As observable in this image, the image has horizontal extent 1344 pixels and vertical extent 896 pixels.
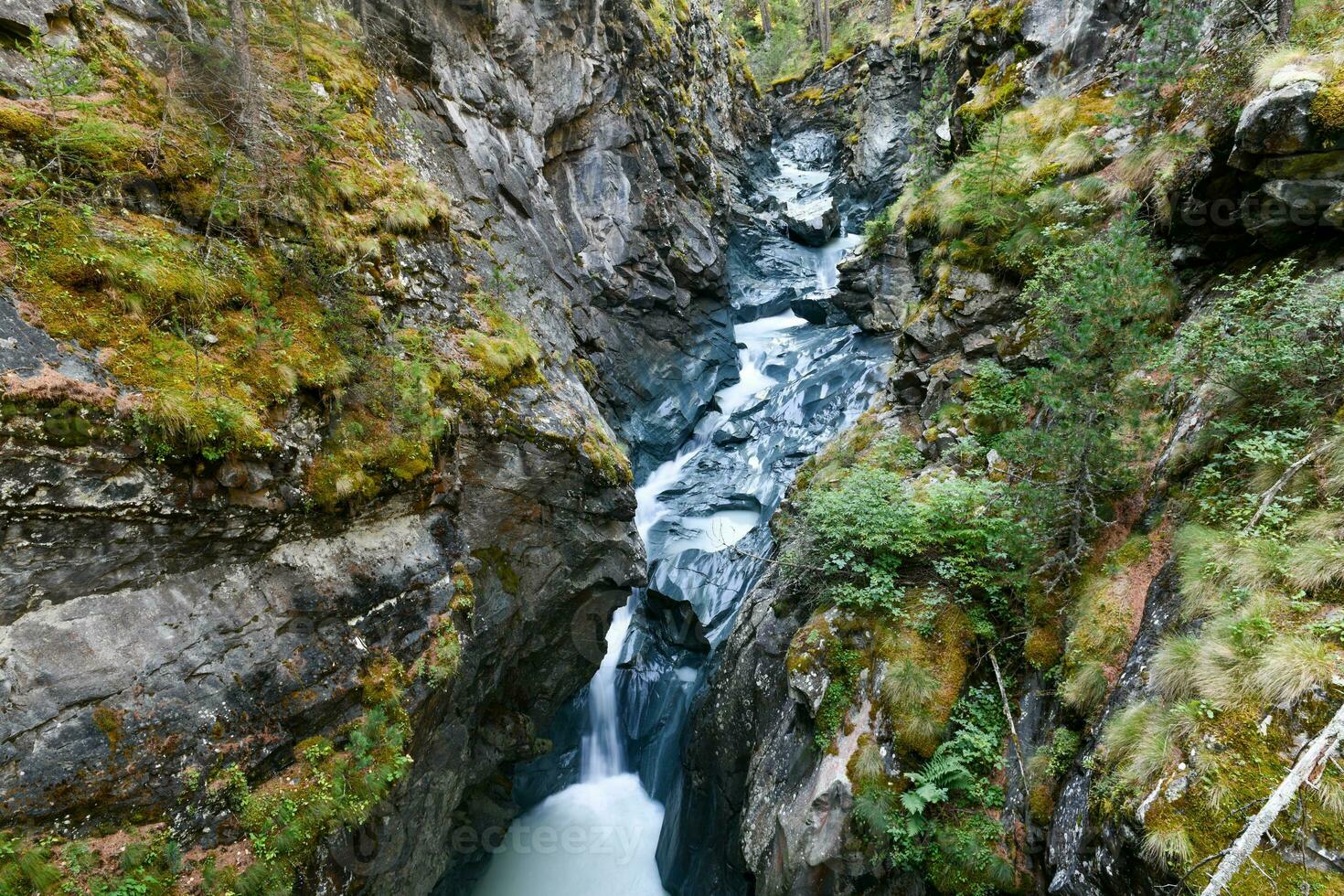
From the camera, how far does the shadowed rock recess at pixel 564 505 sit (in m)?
4.63

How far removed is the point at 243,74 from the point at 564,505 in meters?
6.65

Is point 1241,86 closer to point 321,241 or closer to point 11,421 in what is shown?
point 321,241

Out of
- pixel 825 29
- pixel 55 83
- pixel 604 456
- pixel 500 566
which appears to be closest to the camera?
pixel 55 83

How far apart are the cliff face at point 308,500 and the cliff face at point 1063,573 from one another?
4174mm

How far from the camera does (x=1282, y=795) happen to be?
3490 millimetres

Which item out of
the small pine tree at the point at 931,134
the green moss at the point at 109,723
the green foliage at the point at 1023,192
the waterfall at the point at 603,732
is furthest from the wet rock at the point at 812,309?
the green moss at the point at 109,723

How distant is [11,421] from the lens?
14.7ft

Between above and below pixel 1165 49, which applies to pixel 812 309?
below

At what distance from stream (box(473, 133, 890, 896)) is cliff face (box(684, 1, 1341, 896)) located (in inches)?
99.6

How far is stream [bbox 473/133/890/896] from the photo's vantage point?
38.7 ft

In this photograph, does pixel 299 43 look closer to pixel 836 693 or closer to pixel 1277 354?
pixel 836 693

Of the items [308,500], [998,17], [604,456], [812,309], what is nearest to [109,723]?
[308,500]

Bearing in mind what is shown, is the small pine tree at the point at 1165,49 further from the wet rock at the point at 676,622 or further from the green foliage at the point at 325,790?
the green foliage at the point at 325,790

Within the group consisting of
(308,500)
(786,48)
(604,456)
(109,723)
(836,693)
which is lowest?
(836,693)
